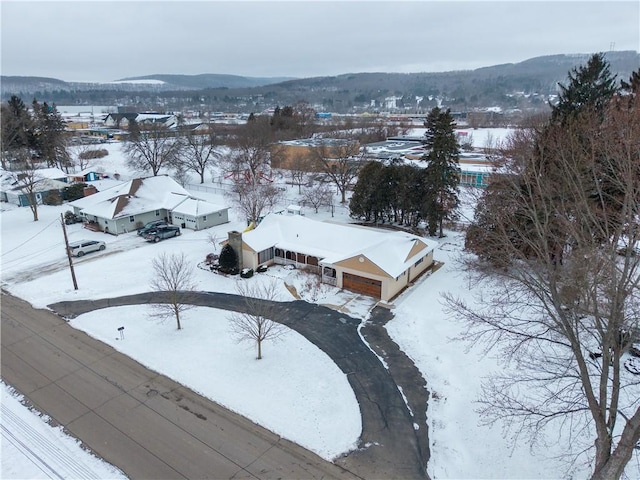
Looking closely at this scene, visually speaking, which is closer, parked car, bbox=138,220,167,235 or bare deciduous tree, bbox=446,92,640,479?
bare deciduous tree, bbox=446,92,640,479

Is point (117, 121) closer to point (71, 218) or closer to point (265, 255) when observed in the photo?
point (71, 218)

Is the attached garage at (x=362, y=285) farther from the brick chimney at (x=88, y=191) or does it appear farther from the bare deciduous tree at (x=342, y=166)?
the brick chimney at (x=88, y=191)

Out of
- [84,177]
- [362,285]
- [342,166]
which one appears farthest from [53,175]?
[362,285]

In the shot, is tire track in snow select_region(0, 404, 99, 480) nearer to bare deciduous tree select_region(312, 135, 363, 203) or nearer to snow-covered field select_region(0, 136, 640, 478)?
snow-covered field select_region(0, 136, 640, 478)

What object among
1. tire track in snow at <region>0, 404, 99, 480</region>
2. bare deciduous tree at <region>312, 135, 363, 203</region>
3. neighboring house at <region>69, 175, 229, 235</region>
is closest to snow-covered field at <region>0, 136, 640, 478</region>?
tire track in snow at <region>0, 404, 99, 480</region>

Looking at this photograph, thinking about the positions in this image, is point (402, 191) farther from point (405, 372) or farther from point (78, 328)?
point (78, 328)

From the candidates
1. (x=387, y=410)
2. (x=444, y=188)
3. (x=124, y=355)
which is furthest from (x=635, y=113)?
(x=124, y=355)
